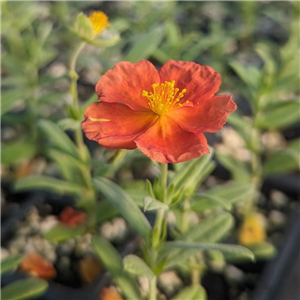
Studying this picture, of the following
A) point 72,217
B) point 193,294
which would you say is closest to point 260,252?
point 193,294

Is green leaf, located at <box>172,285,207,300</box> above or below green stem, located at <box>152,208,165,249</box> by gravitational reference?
below

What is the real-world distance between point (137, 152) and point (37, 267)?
16.0 inches

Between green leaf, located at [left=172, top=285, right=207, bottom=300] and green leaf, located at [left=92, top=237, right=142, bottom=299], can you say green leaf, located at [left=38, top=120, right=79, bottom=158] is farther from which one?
green leaf, located at [left=172, top=285, right=207, bottom=300]

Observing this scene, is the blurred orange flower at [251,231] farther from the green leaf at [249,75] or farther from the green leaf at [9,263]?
the green leaf at [9,263]

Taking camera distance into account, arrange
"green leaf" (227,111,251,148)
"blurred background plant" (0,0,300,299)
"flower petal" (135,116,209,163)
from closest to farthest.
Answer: "flower petal" (135,116,209,163), "blurred background plant" (0,0,300,299), "green leaf" (227,111,251,148)

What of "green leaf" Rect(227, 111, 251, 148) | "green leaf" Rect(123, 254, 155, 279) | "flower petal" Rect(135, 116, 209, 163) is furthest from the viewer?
"green leaf" Rect(227, 111, 251, 148)

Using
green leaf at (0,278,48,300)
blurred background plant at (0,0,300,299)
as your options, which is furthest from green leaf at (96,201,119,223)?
green leaf at (0,278,48,300)

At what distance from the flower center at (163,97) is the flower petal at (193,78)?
0.06 feet

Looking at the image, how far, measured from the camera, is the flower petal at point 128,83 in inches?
23.7

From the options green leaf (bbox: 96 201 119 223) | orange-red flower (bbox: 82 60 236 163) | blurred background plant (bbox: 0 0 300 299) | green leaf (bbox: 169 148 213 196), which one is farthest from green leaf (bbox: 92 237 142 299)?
orange-red flower (bbox: 82 60 236 163)

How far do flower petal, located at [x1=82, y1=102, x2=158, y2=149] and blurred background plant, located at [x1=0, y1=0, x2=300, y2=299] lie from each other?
0.34 feet

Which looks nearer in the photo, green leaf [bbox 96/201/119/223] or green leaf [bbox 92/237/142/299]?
green leaf [bbox 92/237/142/299]

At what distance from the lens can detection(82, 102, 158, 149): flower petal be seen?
0.53 metres

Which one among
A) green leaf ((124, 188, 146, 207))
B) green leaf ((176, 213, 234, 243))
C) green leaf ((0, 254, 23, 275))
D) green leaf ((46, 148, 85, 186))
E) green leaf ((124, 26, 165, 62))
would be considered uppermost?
green leaf ((124, 26, 165, 62))
